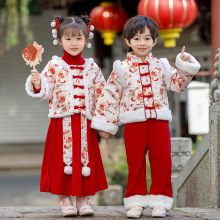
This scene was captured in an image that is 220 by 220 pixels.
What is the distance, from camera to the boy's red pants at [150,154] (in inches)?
177

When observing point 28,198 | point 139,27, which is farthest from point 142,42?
point 28,198

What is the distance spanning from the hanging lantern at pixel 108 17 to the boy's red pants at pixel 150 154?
659cm

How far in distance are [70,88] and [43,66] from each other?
11173mm

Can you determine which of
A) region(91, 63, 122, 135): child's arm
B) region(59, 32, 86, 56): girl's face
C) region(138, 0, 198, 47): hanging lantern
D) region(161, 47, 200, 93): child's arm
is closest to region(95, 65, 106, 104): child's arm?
region(91, 63, 122, 135): child's arm

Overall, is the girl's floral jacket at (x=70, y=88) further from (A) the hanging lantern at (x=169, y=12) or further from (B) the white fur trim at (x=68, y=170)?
(A) the hanging lantern at (x=169, y=12)

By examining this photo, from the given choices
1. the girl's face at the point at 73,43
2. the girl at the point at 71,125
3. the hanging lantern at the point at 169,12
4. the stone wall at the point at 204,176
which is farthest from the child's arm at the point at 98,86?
the hanging lantern at the point at 169,12

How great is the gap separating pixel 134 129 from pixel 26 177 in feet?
28.6

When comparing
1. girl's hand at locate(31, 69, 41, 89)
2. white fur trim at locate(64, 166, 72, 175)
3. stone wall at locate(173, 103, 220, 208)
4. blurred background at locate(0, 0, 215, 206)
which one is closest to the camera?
girl's hand at locate(31, 69, 41, 89)

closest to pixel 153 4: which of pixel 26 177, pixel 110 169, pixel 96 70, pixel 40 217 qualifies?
pixel 110 169

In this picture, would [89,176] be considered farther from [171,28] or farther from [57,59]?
[171,28]

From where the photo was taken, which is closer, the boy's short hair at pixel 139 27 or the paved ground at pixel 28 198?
the boy's short hair at pixel 139 27

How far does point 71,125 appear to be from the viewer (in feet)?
15.0

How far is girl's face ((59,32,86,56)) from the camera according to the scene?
4.59 m

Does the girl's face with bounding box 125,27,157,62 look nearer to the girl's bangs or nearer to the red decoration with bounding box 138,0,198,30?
the girl's bangs
